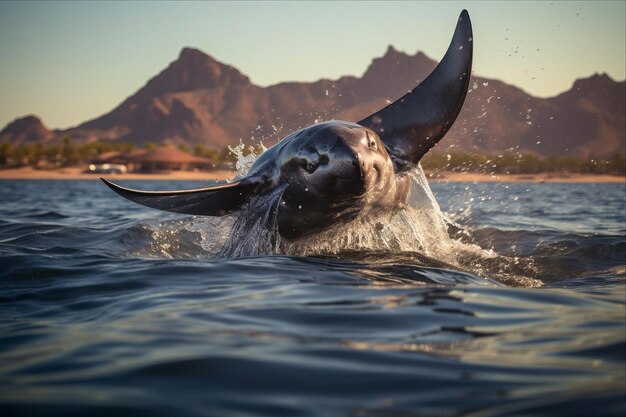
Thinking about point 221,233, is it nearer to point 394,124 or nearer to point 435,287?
point 394,124

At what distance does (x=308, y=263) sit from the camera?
22.7 ft

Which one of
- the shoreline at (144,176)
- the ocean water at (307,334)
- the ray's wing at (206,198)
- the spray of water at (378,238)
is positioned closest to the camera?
the ocean water at (307,334)

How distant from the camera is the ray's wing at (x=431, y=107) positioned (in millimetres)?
9047

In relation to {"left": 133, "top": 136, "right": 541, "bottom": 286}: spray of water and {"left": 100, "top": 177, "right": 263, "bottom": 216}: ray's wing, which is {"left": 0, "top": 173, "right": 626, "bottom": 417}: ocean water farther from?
{"left": 100, "top": 177, "right": 263, "bottom": 216}: ray's wing

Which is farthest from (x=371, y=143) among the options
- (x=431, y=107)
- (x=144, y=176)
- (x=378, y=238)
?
(x=144, y=176)

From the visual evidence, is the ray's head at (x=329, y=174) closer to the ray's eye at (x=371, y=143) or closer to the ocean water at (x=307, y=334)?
the ray's eye at (x=371, y=143)

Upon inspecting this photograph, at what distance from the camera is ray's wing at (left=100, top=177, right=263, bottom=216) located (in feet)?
25.0

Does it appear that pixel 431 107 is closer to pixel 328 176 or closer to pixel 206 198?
pixel 328 176

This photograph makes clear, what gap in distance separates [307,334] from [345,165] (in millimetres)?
3044

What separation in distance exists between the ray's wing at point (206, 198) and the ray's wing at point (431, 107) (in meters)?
2.04

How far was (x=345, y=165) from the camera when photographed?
6754mm

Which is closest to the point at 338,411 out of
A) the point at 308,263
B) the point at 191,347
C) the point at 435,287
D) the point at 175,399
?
the point at 175,399

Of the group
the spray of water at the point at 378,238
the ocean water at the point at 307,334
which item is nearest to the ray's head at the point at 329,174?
the spray of water at the point at 378,238

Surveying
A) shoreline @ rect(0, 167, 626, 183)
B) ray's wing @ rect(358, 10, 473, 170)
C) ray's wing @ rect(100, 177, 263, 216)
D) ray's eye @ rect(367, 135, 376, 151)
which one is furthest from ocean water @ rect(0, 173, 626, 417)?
shoreline @ rect(0, 167, 626, 183)
